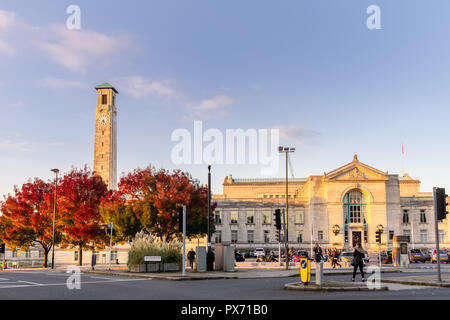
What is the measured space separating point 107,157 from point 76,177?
60345 millimetres

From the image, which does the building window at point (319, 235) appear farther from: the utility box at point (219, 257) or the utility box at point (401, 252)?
the utility box at point (219, 257)

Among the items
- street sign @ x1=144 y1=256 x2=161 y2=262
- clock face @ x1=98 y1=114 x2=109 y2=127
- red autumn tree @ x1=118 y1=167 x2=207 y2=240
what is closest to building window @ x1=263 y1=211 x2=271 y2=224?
red autumn tree @ x1=118 y1=167 x2=207 y2=240

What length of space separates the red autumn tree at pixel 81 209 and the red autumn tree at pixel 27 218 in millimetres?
1517

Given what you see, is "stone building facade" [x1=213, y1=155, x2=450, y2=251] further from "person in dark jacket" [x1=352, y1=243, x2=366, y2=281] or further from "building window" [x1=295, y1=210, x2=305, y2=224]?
"person in dark jacket" [x1=352, y1=243, x2=366, y2=281]

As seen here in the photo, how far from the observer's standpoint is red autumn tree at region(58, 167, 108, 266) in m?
48.1

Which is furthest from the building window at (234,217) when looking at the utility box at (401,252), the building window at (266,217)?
the utility box at (401,252)

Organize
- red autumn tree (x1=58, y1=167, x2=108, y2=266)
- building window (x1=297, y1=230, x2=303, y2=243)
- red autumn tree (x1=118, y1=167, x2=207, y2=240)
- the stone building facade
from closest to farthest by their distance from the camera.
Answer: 1. red autumn tree (x1=118, y1=167, x2=207, y2=240)
2. red autumn tree (x1=58, y1=167, x2=108, y2=266)
3. the stone building facade
4. building window (x1=297, y1=230, x2=303, y2=243)

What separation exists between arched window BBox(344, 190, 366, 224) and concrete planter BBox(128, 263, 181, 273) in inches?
2073

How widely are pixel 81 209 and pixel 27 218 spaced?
265 inches

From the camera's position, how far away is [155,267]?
2983 centimetres

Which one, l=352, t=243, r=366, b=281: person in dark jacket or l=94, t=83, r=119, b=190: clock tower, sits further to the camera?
l=94, t=83, r=119, b=190: clock tower

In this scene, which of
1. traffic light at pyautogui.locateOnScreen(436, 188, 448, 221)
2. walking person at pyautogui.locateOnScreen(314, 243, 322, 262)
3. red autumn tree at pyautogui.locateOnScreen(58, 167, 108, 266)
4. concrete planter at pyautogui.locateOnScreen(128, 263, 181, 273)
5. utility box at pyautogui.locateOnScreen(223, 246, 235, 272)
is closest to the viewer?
traffic light at pyautogui.locateOnScreen(436, 188, 448, 221)
